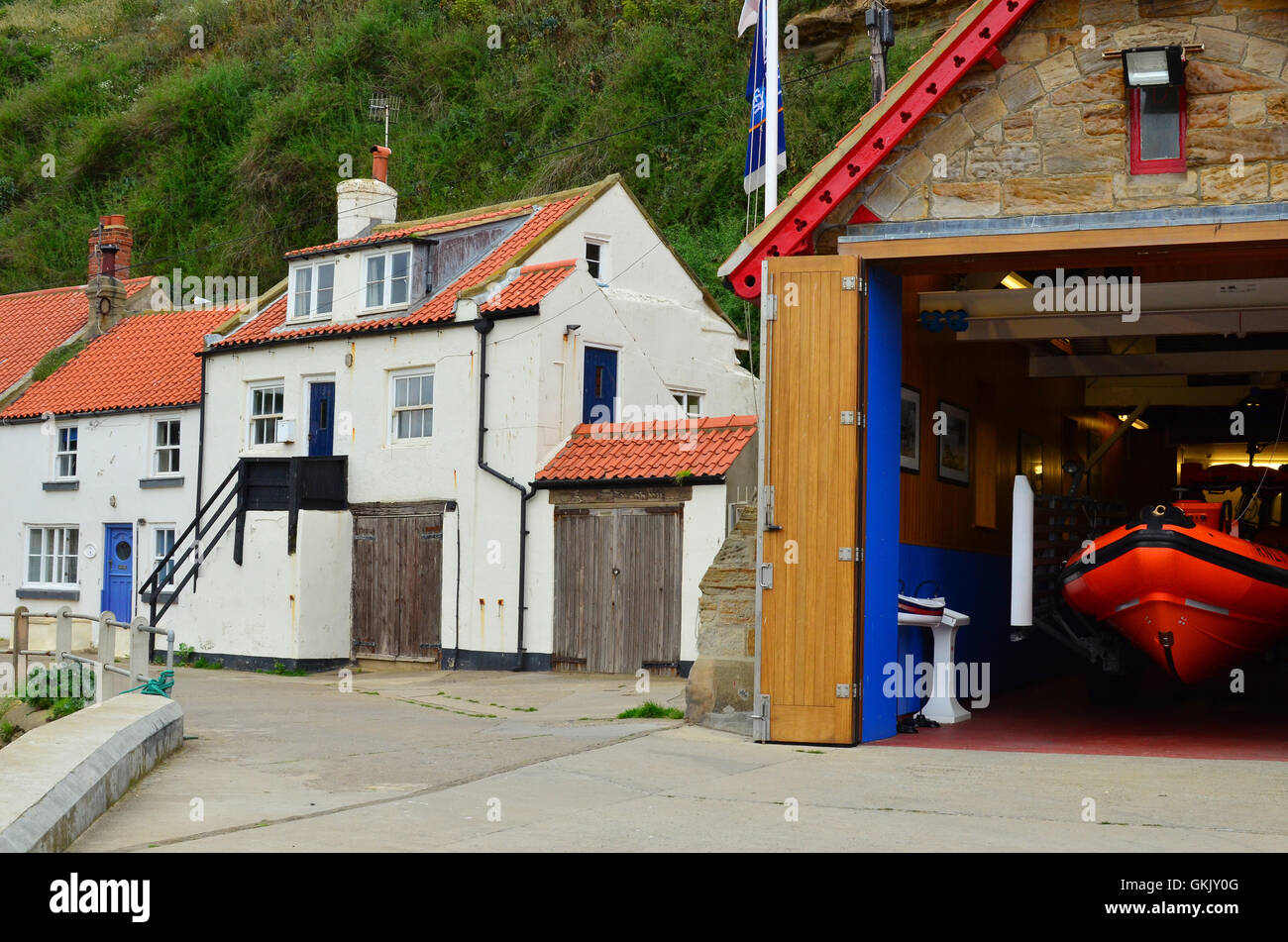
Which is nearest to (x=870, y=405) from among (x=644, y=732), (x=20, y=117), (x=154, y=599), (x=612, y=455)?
(x=644, y=732)

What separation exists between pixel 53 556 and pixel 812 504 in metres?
22.2

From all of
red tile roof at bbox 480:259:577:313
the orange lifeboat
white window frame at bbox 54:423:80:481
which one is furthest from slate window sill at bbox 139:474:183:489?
the orange lifeboat

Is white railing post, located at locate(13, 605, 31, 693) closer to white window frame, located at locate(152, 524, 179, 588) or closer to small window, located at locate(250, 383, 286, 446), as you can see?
small window, located at locate(250, 383, 286, 446)

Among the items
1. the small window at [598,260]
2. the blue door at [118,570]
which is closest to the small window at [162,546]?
the blue door at [118,570]

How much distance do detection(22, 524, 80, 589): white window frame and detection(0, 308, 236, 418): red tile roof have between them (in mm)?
2318

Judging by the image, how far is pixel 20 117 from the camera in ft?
176

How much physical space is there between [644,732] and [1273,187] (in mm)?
6534

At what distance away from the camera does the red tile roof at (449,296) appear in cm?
2370

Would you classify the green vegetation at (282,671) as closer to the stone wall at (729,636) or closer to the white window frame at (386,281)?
the white window frame at (386,281)

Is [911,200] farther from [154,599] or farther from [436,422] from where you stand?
[154,599]

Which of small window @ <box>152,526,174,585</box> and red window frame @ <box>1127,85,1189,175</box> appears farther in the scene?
small window @ <box>152,526,174,585</box>

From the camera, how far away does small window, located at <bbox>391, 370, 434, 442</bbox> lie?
23.7 metres

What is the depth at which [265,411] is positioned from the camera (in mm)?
26281

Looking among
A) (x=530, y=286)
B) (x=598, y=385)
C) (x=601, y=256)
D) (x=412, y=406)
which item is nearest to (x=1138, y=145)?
(x=530, y=286)
